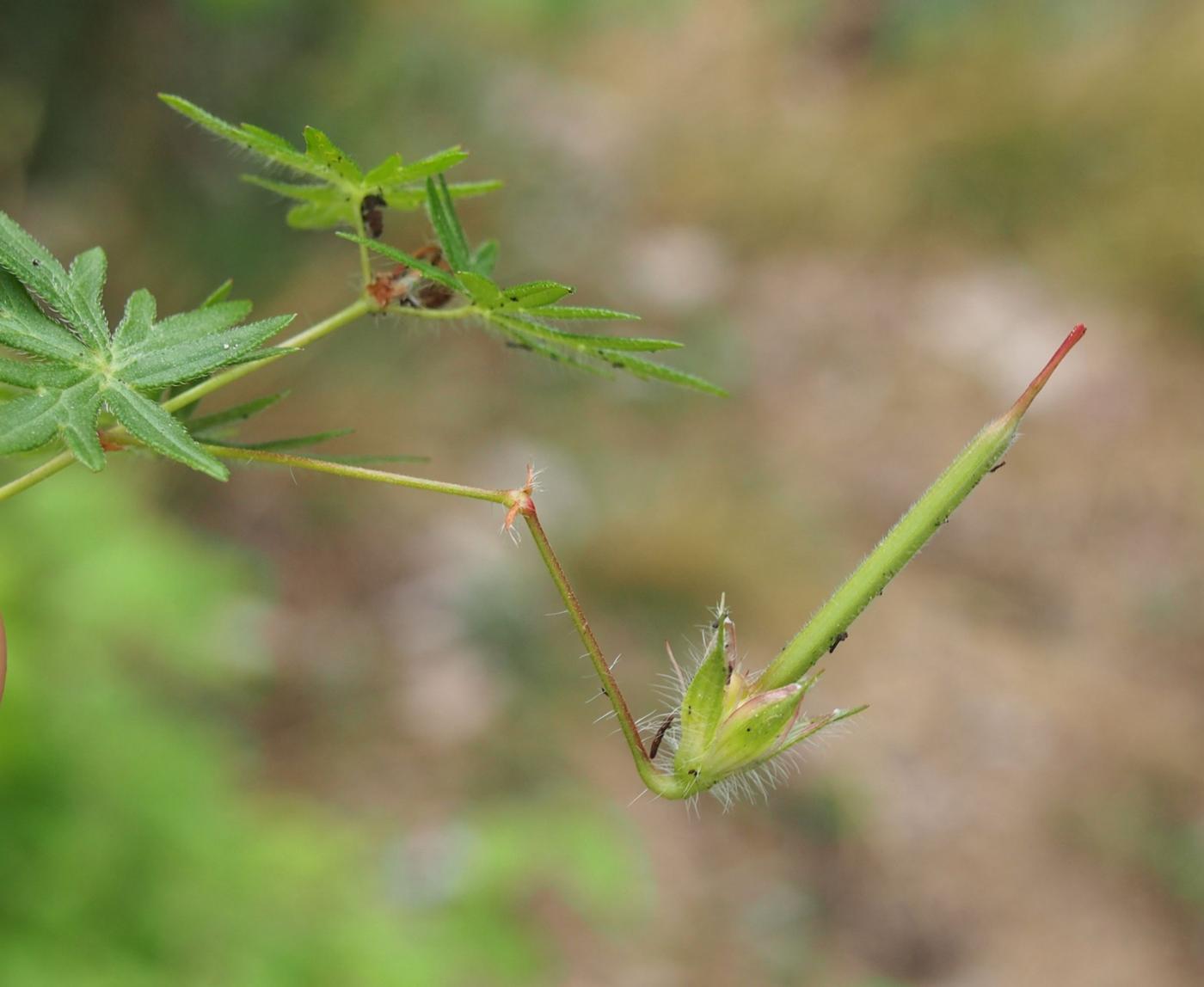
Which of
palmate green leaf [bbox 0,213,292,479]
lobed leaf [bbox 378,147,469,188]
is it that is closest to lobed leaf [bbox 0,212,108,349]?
palmate green leaf [bbox 0,213,292,479]

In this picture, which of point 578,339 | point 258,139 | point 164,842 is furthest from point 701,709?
point 164,842

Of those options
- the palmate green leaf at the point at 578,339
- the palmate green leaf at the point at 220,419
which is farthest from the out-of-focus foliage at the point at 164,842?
the palmate green leaf at the point at 578,339

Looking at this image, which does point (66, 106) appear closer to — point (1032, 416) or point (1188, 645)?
point (1032, 416)

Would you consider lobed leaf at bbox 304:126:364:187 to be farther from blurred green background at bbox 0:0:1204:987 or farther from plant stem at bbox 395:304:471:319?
blurred green background at bbox 0:0:1204:987

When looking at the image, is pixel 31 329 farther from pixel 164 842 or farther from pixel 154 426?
pixel 164 842

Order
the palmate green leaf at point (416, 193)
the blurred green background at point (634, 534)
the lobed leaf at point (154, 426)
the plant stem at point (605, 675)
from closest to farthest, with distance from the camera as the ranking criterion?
1. the lobed leaf at point (154, 426)
2. the plant stem at point (605, 675)
3. the palmate green leaf at point (416, 193)
4. the blurred green background at point (634, 534)

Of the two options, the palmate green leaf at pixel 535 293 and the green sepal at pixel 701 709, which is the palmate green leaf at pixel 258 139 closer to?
the palmate green leaf at pixel 535 293

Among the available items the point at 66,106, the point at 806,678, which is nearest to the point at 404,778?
the point at 66,106
